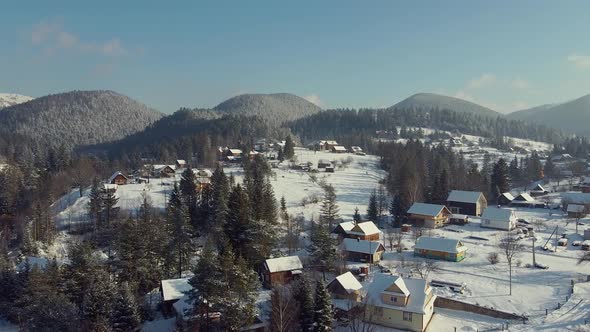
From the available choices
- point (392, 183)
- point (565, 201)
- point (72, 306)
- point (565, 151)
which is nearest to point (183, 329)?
point (72, 306)

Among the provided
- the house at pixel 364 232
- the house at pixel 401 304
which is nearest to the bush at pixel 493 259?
the house at pixel 364 232

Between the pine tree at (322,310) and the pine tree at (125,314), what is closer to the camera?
the pine tree at (322,310)

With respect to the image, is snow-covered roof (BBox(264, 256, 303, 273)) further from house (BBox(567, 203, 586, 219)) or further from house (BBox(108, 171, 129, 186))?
house (BBox(108, 171, 129, 186))

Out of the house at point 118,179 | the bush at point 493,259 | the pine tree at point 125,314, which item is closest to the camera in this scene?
the pine tree at point 125,314

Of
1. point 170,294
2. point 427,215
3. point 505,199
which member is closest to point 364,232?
point 427,215

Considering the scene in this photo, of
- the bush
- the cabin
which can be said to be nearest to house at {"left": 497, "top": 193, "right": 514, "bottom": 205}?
the bush

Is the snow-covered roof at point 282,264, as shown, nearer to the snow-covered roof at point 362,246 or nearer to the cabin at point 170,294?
the cabin at point 170,294

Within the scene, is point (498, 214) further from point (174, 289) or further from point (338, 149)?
point (338, 149)
